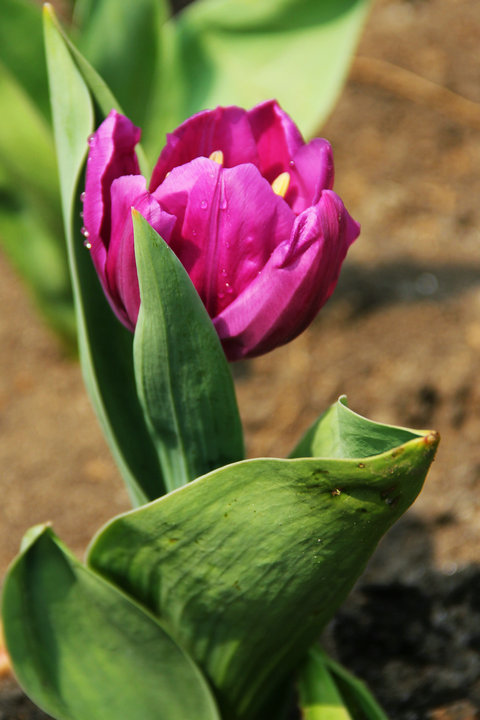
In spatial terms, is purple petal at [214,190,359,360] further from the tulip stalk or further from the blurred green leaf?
the blurred green leaf

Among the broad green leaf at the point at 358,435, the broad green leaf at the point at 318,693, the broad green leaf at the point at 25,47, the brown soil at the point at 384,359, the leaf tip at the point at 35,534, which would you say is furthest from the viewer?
the brown soil at the point at 384,359

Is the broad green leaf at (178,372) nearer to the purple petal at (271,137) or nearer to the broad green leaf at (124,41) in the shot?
the purple petal at (271,137)

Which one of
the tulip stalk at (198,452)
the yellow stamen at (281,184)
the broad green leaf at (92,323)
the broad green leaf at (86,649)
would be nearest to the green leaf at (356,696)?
the tulip stalk at (198,452)

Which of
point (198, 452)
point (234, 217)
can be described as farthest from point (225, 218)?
point (198, 452)

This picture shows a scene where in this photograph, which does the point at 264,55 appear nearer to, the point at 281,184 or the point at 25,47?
the point at 25,47

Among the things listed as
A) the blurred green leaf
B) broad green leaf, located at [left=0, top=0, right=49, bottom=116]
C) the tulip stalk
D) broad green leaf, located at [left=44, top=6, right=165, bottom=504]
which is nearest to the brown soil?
the blurred green leaf

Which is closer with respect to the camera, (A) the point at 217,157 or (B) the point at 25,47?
(A) the point at 217,157
